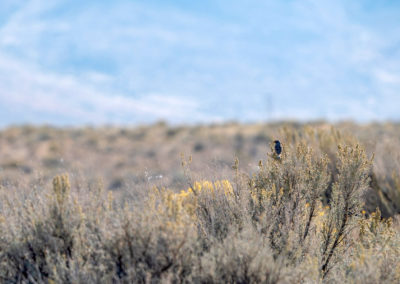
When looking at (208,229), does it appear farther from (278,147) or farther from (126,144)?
(126,144)

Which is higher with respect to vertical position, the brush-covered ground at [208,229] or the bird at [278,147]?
the bird at [278,147]

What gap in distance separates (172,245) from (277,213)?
172 cm

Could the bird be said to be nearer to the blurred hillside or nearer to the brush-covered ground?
the brush-covered ground

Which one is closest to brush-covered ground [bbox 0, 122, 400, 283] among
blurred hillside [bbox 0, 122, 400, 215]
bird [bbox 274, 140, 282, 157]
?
bird [bbox 274, 140, 282, 157]

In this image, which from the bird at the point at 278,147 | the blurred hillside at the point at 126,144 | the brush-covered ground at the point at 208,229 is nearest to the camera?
the brush-covered ground at the point at 208,229

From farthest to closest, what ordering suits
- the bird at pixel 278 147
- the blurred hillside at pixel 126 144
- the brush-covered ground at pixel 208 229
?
the blurred hillside at pixel 126 144
the bird at pixel 278 147
the brush-covered ground at pixel 208 229

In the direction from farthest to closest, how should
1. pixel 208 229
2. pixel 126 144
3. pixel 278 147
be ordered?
pixel 126 144 < pixel 278 147 < pixel 208 229

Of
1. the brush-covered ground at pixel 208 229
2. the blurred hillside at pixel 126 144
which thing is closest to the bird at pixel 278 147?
the brush-covered ground at pixel 208 229

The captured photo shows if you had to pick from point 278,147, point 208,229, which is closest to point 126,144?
point 278,147

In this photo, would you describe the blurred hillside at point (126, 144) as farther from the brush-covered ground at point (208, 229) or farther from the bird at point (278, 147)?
the brush-covered ground at point (208, 229)

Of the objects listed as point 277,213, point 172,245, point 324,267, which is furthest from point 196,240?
point 324,267

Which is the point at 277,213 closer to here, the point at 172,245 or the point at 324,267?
the point at 324,267

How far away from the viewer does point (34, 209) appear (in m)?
6.14

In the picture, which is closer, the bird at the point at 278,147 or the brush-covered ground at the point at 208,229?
the brush-covered ground at the point at 208,229
